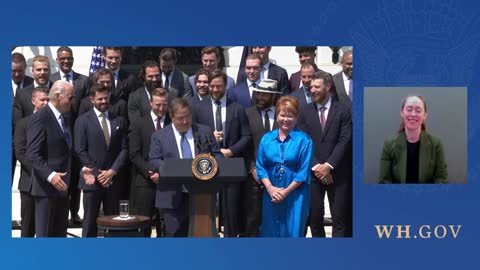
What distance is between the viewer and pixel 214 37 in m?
8.62

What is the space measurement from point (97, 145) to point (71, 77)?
66 cm

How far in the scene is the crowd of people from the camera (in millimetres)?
8734

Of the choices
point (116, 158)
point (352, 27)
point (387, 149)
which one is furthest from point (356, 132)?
point (116, 158)

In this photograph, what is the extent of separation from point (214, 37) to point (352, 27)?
3.99 ft

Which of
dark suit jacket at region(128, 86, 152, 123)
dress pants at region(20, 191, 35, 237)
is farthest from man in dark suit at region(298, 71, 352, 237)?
dress pants at region(20, 191, 35, 237)

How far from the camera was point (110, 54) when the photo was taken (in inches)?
344

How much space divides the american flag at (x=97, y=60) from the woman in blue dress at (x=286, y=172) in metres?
1.61

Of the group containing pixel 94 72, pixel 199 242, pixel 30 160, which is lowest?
pixel 199 242

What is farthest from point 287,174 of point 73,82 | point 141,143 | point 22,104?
point 22,104

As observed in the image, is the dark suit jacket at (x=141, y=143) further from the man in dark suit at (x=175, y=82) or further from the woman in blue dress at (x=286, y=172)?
the woman in blue dress at (x=286, y=172)

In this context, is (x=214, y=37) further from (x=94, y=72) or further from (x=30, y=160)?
(x=30, y=160)

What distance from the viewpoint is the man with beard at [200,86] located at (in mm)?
8811

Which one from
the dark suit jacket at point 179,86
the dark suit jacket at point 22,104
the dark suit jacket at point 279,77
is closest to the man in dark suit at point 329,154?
the dark suit jacket at point 279,77

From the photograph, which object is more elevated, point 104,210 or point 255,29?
point 255,29
